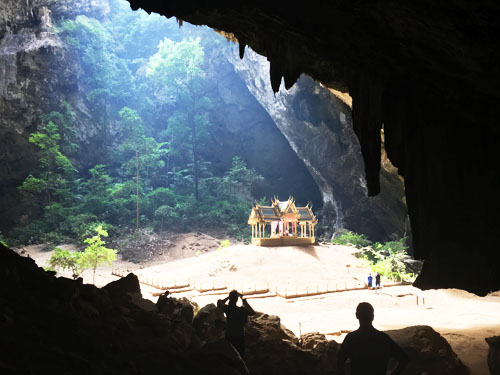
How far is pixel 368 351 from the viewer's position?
3.67 meters

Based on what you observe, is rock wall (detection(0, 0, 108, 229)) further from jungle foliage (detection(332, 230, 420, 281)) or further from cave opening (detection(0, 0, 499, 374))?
jungle foliage (detection(332, 230, 420, 281))

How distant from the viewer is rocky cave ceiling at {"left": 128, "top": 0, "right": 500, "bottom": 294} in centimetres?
596

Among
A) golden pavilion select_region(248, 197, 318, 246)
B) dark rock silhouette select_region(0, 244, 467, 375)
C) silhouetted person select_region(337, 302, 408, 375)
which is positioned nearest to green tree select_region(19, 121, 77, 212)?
golden pavilion select_region(248, 197, 318, 246)

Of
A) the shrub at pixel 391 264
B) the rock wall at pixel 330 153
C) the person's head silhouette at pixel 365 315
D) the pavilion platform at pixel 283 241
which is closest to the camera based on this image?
the person's head silhouette at pixel 365 315

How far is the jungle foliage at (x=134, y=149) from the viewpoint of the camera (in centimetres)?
3428

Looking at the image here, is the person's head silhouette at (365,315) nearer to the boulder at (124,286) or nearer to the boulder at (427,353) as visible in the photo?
the boulder at (427,353)

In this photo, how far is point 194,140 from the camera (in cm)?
4788

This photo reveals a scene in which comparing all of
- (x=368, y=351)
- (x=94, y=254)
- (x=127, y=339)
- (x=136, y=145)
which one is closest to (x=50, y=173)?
(x=136, y=145)

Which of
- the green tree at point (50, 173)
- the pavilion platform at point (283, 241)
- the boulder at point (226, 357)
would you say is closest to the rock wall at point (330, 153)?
the pavilion platform at point (283, 241)

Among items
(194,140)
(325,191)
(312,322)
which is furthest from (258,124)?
(312,322)

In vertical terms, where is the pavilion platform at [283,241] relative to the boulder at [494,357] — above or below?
above

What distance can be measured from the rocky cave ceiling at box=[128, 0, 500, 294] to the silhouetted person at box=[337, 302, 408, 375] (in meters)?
3.50

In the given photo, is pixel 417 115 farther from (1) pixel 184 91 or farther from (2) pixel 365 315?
(1) pixel 184 91

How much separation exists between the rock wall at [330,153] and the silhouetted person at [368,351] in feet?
80.1
